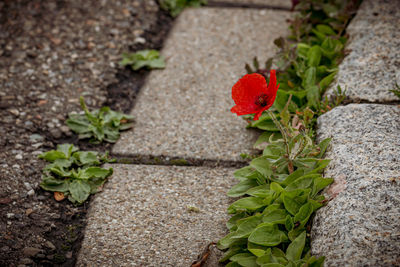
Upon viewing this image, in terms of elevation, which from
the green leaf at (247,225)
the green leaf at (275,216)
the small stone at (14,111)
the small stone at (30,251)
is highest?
the green leaf at (275,216)

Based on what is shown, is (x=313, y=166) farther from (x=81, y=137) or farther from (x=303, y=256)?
(x=81, y=137)

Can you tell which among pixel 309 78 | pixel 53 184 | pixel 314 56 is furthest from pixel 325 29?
pixel 53 184

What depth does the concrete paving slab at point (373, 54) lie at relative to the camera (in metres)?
2.22

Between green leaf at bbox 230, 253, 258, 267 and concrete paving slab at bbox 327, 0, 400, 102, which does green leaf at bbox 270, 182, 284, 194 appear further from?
concrete paving slab at bbox 327, 0, 400, 102

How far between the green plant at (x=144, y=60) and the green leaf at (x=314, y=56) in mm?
1072

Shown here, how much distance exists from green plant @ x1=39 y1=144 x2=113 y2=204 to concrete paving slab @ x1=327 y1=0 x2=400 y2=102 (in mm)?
1403

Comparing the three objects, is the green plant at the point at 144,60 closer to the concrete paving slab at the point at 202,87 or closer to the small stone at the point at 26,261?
the concrete paving slab at the point at 202,87

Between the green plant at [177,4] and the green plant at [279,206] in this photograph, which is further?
the green plant at [177,4]

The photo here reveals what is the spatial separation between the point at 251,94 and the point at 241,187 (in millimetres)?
A: 529

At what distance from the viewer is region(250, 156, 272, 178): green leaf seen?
1.91 metres

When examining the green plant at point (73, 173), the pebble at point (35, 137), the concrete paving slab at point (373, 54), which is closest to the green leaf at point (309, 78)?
the concrete paving slab at point (373, 54)

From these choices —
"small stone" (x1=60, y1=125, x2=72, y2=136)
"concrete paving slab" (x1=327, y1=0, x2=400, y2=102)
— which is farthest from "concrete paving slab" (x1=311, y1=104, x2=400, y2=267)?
"small stone" (x1=60, y1=125, x2=72, y2=136)

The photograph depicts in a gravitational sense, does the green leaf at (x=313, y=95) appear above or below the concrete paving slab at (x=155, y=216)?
above

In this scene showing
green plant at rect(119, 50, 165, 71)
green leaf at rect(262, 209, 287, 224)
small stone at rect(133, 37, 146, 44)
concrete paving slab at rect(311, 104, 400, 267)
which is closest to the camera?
concrete paving slab at rect(311, 104, 400, 267)
